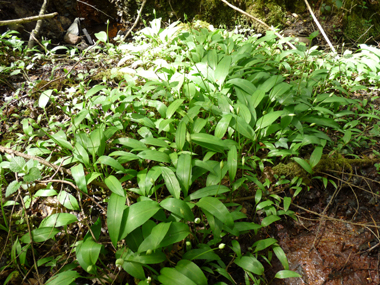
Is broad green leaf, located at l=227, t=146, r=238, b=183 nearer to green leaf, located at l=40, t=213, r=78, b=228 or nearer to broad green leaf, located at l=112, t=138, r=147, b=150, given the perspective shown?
broad green leaf, located at l=112, t=138, r=147, b=150

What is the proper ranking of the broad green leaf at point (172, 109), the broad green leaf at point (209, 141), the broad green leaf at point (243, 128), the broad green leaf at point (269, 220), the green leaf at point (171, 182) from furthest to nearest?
the broad green leaf at point (172, 109) < the broad green leaf at point (243, 128) < the broad green leaf at point (209, 141) < the broad green leaf at point (269, 220) < the green leaf at point (171, 182)

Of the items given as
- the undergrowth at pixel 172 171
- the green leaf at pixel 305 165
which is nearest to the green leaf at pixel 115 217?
the undergrowth at pixel 172 171

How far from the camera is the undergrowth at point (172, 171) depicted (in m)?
1.39

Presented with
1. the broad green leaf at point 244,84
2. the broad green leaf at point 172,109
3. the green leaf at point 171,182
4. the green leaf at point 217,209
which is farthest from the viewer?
the broad green leaf at point 244,84

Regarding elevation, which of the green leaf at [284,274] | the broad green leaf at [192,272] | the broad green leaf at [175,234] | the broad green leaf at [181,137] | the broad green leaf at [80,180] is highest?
the broad green leaf at [181,137]

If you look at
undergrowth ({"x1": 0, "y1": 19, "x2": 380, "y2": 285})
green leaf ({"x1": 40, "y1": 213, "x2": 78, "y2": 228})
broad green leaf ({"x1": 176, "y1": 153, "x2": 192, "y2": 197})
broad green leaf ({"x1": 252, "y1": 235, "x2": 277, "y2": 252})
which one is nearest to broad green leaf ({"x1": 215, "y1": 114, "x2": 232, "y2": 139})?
undergrowth ({"x1": 0, "y1": 19, "x2": 380, "y2": 285})

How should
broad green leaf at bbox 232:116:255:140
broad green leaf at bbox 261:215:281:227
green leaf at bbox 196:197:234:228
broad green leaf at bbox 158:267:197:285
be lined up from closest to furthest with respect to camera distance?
broad green leaf at bbox 158:267:197:285, green leaf at bbox 196:197:234:228, broad green leaf at bbox 261:215:281:227, broad green leaf at bbox 232:116:255:140

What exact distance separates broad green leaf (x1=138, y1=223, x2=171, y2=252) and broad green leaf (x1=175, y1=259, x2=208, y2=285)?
0.67 ft

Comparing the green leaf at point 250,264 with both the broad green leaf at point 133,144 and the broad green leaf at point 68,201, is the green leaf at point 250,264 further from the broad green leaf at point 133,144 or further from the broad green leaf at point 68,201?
the broad green leaf at point 68,201

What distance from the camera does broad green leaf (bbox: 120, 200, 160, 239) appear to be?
130 cm

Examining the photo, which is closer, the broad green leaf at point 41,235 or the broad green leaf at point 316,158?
the broad green leaf at point 41,235

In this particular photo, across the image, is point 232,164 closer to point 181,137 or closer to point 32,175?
point 181,137

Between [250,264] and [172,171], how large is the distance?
2.49 feet

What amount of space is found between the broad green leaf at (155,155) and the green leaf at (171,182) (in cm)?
9
